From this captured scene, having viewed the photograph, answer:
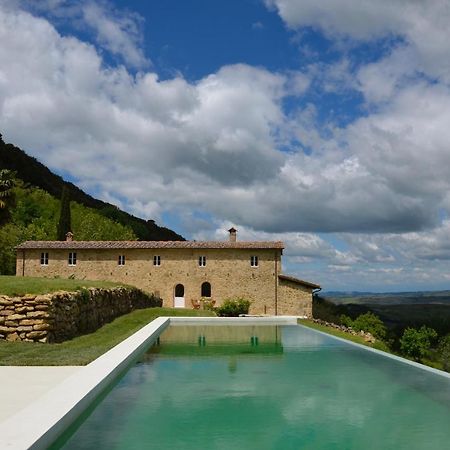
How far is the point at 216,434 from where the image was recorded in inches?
236

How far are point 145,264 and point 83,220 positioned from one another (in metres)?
19.6

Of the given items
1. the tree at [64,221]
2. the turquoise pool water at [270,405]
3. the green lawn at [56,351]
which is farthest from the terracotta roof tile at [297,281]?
the turquoise pool water at [270,405]

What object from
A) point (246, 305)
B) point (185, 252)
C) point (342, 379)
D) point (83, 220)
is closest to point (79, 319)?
point (342, 379)

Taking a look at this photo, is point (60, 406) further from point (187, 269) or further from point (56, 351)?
point (187, 269)

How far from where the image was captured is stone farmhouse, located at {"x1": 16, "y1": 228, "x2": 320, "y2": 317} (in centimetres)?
3612


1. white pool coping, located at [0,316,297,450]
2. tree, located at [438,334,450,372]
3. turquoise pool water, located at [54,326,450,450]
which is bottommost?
tree, located at [438,334,450,372]

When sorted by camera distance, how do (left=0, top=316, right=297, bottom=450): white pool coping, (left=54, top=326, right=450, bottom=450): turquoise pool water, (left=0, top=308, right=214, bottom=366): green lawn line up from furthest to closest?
(left=0, top=308, right=214, bottom=366): green lawn
(left=54, top=326, right=450, bottom=450): turquoise pool water
(left=0, top=316, right=297, bottom=450): white pool coping

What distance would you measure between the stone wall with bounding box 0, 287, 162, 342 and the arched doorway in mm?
16616

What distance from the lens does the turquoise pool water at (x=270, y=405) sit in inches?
227

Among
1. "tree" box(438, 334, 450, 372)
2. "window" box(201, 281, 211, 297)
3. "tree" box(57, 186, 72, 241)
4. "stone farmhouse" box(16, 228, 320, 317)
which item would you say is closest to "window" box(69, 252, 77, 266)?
"stone farmhouse" box(16, 228, 320, 317)

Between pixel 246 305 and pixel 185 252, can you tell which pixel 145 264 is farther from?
pixel 246 305

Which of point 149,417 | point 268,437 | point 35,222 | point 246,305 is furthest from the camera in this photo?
point 35,222

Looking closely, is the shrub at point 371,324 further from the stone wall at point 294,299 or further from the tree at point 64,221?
the tree at point 64,221

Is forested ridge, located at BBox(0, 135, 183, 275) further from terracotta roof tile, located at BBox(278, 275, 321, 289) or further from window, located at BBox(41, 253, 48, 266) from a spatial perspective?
terracotta roof tile, located at BBox(278, 275, 321, 289)
